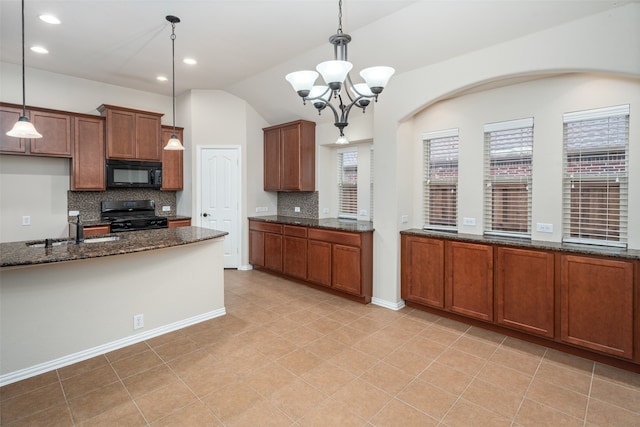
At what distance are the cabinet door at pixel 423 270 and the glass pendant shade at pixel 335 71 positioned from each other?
231cm

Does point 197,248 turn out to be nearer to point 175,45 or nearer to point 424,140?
point 175,45

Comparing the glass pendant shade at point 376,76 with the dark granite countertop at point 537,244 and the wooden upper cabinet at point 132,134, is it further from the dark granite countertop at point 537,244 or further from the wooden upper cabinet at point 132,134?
the wooden upper cabinet at point 132,134

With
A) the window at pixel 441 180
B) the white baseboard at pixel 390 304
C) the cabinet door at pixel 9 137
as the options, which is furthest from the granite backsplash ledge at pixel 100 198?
the window at pixel 441 180

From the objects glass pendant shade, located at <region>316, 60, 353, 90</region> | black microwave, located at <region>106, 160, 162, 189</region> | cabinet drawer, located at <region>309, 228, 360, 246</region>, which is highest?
glass pendant shade, located at <region>316, 60, 353, 90</region>

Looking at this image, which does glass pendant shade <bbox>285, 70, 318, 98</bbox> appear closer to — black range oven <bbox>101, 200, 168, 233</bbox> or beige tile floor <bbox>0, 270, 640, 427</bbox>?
beige tile floor <bbox>0, 270, 640, 427</bbox>

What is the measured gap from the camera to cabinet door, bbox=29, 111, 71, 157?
4180 mm

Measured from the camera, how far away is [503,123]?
346 centimetres

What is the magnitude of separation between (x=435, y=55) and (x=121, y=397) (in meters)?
4.04

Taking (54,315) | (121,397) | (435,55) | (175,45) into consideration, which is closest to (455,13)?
(435,55)

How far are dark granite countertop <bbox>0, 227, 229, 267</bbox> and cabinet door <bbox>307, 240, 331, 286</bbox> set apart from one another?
1510 millimetres

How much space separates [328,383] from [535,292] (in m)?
2.08

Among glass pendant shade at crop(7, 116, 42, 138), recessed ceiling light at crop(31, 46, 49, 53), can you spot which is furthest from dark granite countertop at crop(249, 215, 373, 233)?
recessed ceiling light at crop(31, 46, 49, 53)

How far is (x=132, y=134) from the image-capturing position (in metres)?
4.89

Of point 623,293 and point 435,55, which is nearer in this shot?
point 623,293
